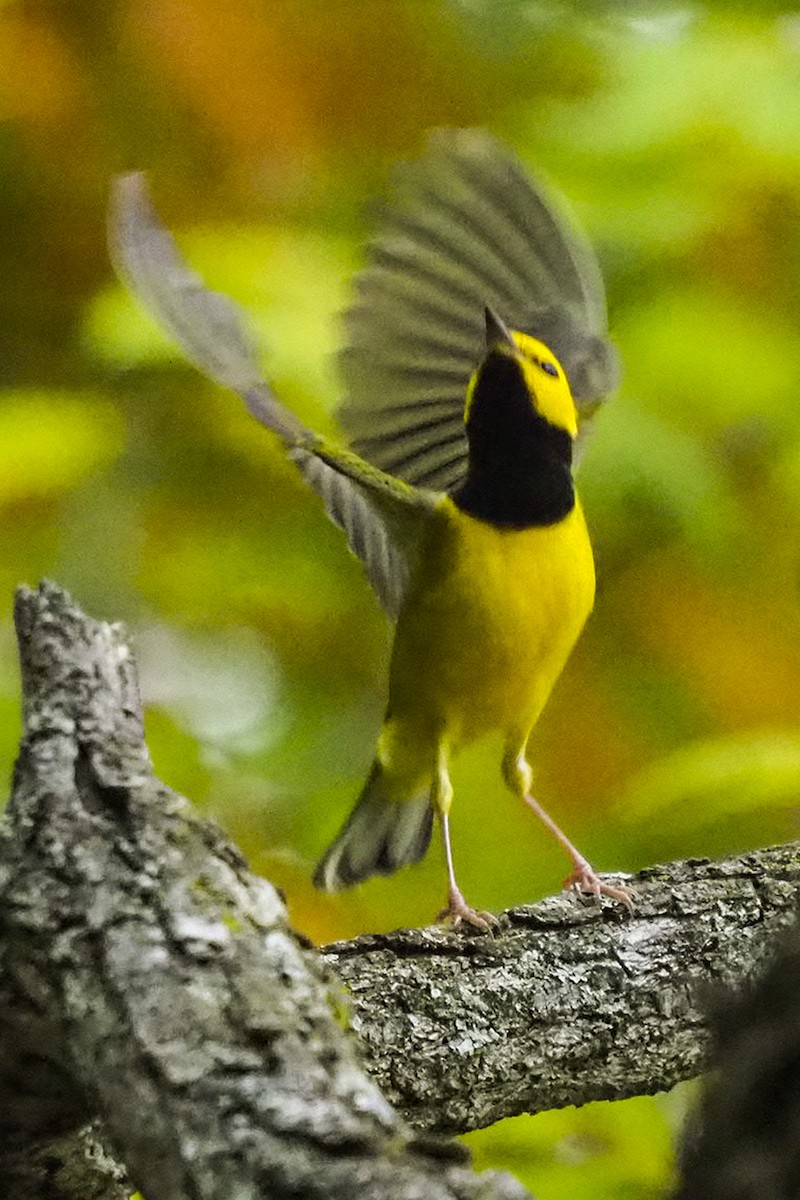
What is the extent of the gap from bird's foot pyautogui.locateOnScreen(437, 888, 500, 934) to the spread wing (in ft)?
1.21

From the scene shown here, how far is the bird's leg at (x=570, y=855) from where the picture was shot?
0.97m

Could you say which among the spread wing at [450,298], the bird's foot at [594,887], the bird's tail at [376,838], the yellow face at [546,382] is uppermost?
the spread wing at [450,298]

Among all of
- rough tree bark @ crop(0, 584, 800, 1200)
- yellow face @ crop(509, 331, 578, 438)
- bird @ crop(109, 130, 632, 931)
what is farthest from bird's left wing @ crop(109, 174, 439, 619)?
rough tree bark @ crop(0, 584, 800, 1200)

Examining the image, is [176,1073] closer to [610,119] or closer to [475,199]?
[475,199]

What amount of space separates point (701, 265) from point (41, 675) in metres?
0.93

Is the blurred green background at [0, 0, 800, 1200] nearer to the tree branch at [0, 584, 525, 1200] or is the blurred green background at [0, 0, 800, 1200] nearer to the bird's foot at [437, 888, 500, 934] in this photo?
the bird's foot at [437, 888, 500, 934]

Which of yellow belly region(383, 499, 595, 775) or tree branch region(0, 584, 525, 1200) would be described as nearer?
tree branch region(0, 584, 525, 1200)

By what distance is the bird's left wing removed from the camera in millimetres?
1039

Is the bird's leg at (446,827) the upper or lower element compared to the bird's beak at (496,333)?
lower

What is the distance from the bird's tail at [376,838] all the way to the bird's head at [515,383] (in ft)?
1.04

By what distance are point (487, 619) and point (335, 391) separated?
30 cm

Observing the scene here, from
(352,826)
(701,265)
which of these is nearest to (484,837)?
(352,826)

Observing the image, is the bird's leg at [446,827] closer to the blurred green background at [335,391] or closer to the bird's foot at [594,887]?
the bird's foot at [594,887]

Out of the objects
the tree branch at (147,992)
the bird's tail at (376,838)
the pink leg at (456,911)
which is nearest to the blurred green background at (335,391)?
the bird's tail at (376,838)
